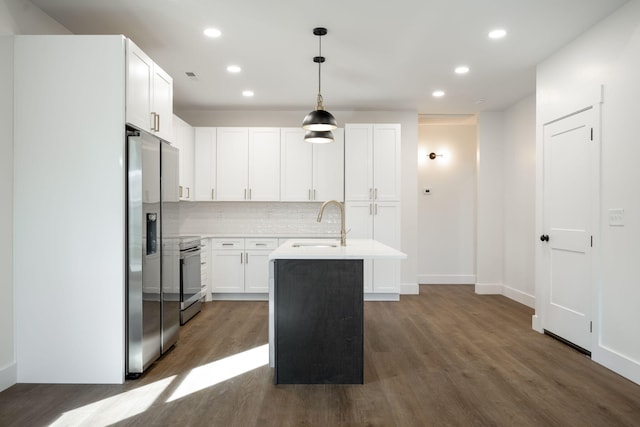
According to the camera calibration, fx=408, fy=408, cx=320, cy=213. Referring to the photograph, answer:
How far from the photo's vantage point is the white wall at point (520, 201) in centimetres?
535

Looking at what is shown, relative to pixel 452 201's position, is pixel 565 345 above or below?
below

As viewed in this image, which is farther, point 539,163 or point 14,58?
point 539,163

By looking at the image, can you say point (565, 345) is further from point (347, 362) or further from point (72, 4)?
point (72, 4)

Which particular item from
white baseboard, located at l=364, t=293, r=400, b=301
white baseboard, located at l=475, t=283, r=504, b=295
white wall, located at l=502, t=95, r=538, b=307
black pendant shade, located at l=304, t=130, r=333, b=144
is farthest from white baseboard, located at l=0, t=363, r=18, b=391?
white baseboard, located at l=475, t=283, r=504, b=295

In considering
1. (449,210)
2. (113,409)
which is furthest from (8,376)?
(449,210)

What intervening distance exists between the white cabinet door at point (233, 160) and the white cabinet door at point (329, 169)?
0.99 meters

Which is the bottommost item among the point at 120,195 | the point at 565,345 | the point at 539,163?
the point at 565,345

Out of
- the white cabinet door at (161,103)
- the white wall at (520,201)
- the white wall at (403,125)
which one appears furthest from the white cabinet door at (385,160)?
the white cabinet door at (161,103)

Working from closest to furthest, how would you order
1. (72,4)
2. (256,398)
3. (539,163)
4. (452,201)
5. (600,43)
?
1. (256,398)
2. (72,4)
3. (600,43)
4. (539,163)
5. (452,201)

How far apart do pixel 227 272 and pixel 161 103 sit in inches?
106

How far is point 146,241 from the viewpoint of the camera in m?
2.95

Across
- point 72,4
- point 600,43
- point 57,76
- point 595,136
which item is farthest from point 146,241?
point 600,43

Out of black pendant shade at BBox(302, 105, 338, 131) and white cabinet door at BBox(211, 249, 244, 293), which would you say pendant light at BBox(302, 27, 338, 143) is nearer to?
black pendant shade at BBox(302, 105, 338, 131)

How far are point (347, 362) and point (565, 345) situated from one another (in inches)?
87.6
